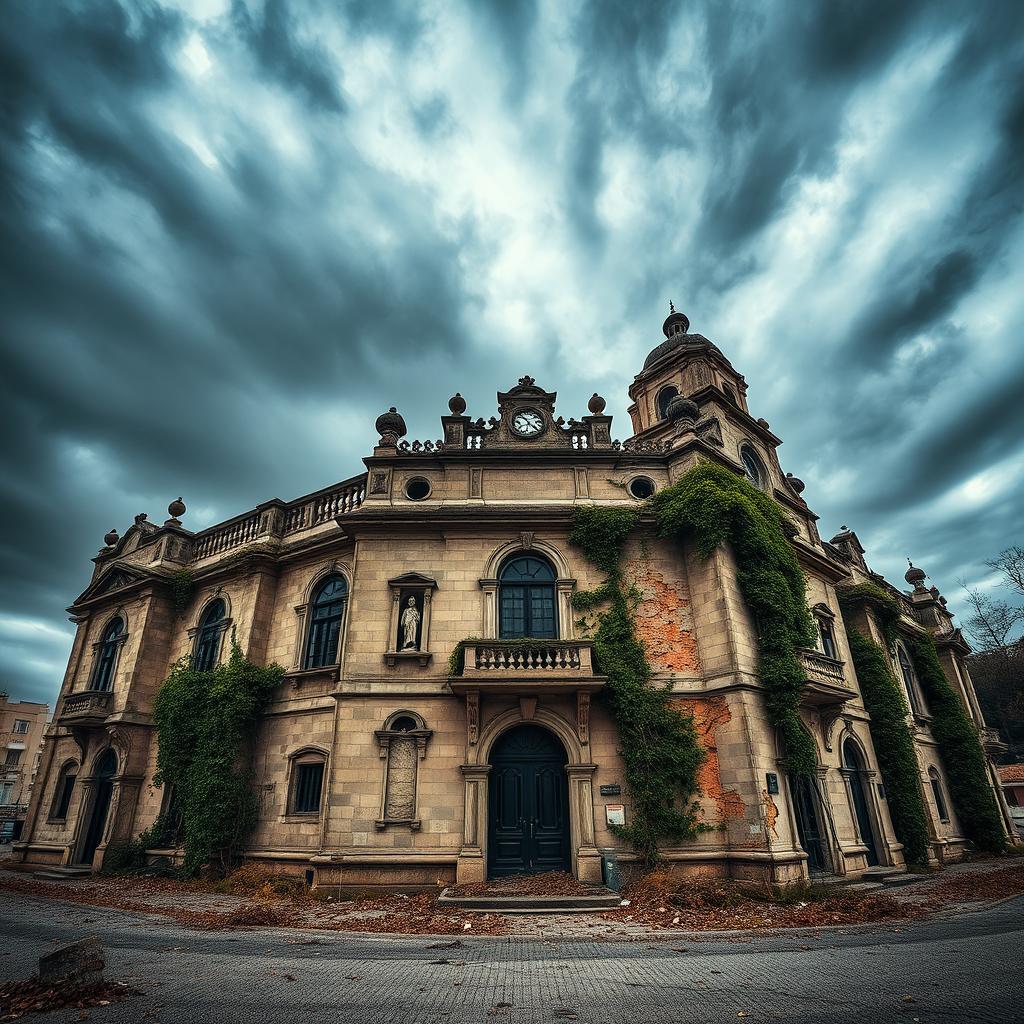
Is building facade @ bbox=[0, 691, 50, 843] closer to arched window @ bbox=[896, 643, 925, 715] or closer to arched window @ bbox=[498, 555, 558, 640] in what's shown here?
arched window @ bbox=[498, 555, 558, 640]

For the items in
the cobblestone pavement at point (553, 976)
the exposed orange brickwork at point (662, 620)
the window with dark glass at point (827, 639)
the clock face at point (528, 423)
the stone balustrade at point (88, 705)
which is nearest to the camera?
the cobblestone pavement at point (553, 976)

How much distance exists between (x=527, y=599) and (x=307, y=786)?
7787 mm

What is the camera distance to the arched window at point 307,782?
1580 centimetres

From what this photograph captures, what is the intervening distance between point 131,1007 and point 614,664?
35.9 feet

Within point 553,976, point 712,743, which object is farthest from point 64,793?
point 712,743

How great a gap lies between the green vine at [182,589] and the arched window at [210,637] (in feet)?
4.44

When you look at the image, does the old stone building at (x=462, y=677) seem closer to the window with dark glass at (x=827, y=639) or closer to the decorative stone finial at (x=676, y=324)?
the window with dark glass at (x=827, y=639)

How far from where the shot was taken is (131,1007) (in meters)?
5.83

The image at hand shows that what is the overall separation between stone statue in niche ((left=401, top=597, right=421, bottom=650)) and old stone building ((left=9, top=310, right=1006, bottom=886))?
0.08 m

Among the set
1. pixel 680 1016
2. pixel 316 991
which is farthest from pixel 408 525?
pixel 680 1016

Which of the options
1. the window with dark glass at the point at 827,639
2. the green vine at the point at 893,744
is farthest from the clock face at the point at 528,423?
the green vine at the point at 893,744

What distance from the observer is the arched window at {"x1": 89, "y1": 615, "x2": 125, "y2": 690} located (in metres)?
21.5

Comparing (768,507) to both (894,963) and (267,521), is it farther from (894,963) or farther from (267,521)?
(267,521)

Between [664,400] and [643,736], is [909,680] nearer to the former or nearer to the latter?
[664,400]
